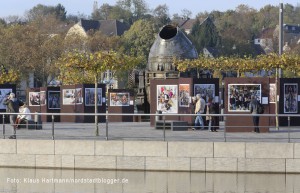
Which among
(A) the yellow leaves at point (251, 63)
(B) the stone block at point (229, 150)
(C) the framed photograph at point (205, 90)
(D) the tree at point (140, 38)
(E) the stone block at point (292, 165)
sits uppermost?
(D) the tree at point (140, 38)

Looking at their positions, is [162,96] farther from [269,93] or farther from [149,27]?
[149,27]

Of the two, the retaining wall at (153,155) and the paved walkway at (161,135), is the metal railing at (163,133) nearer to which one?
the paved walkway at (161,135)

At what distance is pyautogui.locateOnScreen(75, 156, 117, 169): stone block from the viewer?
101 feet

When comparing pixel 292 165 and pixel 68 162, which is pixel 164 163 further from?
pixel 292 165

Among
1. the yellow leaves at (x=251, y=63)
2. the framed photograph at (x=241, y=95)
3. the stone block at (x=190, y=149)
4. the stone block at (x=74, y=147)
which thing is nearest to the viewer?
the stone block at (x=190, y=149)

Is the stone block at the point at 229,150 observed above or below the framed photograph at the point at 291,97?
below

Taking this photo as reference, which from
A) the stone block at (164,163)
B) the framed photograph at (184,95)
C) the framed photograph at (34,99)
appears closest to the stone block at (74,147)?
the stone block at (164,163)

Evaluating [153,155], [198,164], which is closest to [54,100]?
[153,155]

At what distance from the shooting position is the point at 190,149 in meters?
30.4

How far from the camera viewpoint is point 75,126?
40.2 m

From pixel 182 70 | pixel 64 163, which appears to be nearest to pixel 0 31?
pixel 182 70

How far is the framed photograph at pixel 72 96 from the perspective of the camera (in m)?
46.9

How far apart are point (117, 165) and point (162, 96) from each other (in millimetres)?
9932

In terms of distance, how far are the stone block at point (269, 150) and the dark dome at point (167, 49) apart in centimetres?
1786
